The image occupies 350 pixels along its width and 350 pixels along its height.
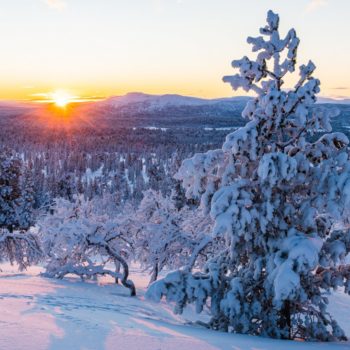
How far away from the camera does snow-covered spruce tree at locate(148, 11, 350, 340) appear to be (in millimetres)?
8984

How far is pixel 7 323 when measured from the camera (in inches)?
272

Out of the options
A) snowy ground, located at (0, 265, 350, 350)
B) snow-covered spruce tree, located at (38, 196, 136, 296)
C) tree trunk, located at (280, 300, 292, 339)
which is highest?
snowy ground, located at (0, 265, 350, 350)

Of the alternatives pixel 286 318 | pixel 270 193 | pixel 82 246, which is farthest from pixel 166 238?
pixel 270 193

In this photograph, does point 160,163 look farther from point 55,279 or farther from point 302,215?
point 302,215

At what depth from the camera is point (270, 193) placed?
9.11 metres

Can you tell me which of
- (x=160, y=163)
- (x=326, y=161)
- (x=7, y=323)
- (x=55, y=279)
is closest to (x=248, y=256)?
(x=326, y=161)

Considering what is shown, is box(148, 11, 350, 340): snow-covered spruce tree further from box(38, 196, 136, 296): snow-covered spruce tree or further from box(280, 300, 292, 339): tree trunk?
box(38, 196, 136, 296): snow-covered spruce tree

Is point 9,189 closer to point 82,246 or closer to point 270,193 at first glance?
point 82,246

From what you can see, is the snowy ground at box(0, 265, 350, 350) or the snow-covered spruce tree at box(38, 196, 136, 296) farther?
the snow-covered spruce tree at box(38, 196, 136, 296)

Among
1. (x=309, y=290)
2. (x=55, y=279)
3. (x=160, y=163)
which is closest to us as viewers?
(x=309, y=290)

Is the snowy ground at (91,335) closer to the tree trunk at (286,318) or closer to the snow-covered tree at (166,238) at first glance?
the tree trunk at (286,318)

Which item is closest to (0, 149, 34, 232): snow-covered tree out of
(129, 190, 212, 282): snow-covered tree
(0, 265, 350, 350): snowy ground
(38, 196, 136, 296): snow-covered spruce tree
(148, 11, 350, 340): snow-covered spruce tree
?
(38, 196, 136, 296): snow-covered spruce tree

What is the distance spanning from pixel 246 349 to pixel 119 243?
15756 millimetres

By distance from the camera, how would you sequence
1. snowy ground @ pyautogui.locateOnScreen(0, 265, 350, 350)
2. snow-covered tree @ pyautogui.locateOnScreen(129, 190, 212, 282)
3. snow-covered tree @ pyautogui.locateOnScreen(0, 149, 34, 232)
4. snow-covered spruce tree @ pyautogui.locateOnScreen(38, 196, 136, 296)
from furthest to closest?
snow-covered tree @ pyautogui.locateOnScreen(0, 149, 34, 232) < snow-covered tree @ pyautogui.locateOnScreen(129, 190, 212, 282) < snow-covered spruce tree @ pyautogui.locateOnScreen(38, 196, 136, 296) < snowy ground @ pyautogui.locateOnScreen(0, 265, 350, 350)
